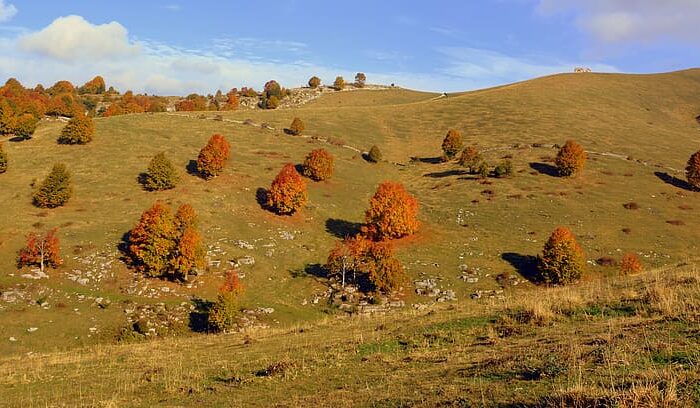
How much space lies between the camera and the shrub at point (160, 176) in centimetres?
8431

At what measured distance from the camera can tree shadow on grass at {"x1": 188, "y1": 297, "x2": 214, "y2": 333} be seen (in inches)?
2112

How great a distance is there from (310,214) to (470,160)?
162ft

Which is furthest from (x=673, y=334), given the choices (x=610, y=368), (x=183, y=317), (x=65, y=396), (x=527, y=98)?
(x=527, y=98)

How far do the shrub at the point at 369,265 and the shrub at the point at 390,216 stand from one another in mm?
8821

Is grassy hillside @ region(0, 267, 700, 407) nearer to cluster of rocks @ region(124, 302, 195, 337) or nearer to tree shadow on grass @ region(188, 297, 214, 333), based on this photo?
cluster of rocks @ region(124, 302, 195, 337)

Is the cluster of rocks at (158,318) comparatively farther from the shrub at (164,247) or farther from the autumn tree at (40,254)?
the autumn tree at (40,254)

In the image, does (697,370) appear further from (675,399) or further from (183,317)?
(183,317)

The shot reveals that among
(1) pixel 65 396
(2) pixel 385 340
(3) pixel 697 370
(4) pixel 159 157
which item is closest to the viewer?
(3) pixel 697 370

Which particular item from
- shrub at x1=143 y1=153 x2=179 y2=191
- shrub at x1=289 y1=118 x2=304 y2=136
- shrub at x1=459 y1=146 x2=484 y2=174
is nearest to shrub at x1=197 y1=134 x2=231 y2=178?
shrub at x1=143 y1=153 x2=179 y2=191

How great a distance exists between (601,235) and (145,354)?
2862 inches

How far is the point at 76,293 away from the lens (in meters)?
56.1

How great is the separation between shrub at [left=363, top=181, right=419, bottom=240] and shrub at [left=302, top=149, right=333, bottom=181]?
2304cm

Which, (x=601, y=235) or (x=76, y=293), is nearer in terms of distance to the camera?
(x=76, y=293)

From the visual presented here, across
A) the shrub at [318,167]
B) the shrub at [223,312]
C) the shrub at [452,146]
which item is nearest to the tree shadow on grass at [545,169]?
the shrub at [452,146]
